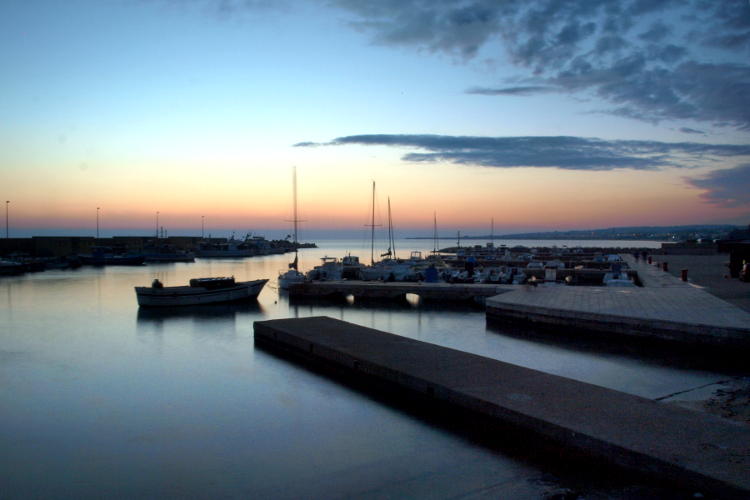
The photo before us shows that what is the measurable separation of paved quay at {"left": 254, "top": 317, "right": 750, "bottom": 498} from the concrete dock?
9937 mm

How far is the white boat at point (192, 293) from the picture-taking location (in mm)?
20594

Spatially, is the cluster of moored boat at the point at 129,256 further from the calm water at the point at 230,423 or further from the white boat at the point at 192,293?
the calm water at the point at 230,423

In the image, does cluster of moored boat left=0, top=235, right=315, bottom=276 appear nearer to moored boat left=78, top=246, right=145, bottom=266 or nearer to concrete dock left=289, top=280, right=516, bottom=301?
moored boat left=78, top=246, right=145, bottom=266

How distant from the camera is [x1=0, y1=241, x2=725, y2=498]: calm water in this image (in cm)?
593

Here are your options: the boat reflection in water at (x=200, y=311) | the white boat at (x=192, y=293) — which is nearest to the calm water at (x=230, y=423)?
the boat reflection in water at (x=200, y=311)

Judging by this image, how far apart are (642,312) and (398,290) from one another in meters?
10.3

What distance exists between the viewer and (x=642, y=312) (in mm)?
12727

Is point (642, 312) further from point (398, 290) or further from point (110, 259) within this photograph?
point (110, 259)

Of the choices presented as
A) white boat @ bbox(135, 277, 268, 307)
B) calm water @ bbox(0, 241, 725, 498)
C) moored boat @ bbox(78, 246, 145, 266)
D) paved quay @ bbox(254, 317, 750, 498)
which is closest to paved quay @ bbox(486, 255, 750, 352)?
calm water @ bbox(0, 241, 725, 498)

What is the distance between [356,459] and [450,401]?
155 cm

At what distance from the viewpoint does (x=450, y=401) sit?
7.36 metres

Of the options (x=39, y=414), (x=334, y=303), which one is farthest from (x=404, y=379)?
(x=334, y=303)

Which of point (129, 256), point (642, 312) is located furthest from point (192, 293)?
point (129, 256)

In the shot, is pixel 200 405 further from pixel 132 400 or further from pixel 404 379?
pixel 404 379
